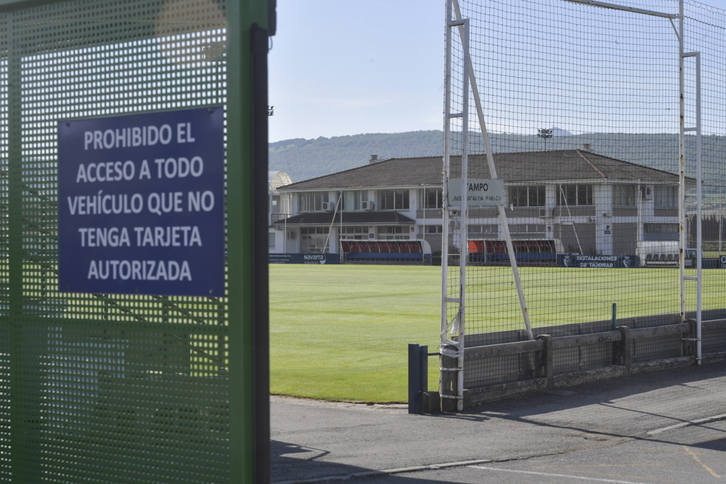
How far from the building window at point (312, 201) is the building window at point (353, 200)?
2436 millimetres

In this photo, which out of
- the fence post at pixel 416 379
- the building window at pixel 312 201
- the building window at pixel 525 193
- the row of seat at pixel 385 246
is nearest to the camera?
the fence post at pixel 416 379

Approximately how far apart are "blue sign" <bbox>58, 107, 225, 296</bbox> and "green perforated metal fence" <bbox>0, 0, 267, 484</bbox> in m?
0.09

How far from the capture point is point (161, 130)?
4.44 meters

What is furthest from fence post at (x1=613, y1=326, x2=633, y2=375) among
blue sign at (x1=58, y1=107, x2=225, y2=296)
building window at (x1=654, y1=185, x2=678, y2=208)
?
blue sign at (x1=58, y1=107, x2=225, y2=296)

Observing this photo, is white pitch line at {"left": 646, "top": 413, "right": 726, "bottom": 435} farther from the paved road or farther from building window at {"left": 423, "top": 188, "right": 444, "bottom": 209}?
building window at {"left": 423, "top": 188, "right": 444, "bottom": 209}

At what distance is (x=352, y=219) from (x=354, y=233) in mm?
1425

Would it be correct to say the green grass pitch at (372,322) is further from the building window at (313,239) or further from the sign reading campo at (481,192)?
the building window at (313,239)

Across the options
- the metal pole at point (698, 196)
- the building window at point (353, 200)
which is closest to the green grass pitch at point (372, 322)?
the metal pole at point (698, 196)

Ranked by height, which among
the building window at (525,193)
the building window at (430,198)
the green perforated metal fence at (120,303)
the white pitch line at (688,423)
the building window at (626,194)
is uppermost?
the building window at (430,198)

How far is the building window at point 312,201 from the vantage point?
85.4 metres

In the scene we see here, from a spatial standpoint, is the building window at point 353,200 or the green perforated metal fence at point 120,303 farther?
the building window at point 353,200

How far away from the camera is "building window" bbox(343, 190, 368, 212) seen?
82.9m

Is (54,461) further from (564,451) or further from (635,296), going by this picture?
(635,296)

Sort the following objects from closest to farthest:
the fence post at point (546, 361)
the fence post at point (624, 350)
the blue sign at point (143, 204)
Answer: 1. the blue sign at point (143, 204)
2. the fence post at point (546, 361)
3. the fence post at point (624, 350)
